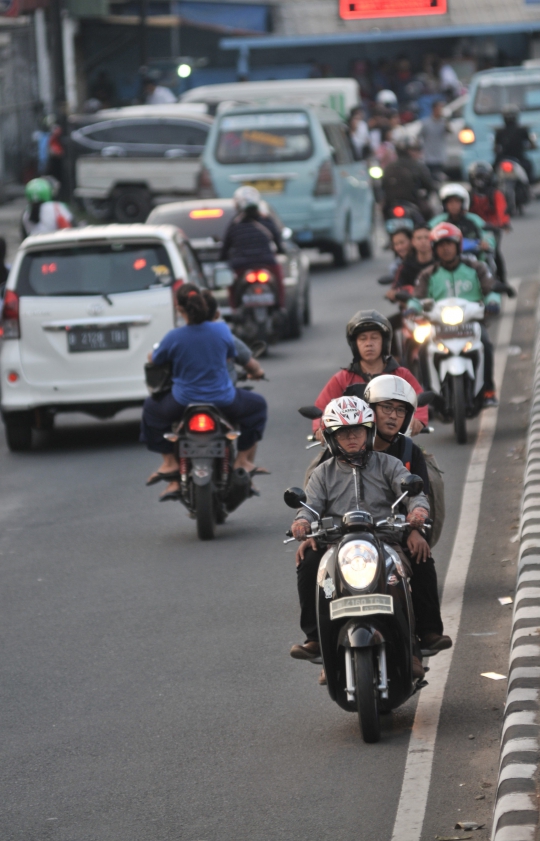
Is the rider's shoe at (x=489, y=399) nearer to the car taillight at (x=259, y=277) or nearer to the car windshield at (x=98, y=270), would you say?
the car windshield at (x=98, y=270)

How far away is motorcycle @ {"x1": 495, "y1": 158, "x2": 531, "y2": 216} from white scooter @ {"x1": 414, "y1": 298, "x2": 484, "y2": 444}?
51.0 feet

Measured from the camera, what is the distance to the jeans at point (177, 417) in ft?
34.2

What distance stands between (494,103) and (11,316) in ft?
67.5

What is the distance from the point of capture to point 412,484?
6.56 metres

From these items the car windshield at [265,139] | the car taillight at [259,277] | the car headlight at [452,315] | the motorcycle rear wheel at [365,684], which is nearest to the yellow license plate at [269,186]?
the car windshield at [265,139]

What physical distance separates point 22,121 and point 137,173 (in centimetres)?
847

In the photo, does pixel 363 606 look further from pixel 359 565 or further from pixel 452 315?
pixel 452 315

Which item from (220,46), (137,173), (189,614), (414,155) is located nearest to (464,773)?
(189,614)

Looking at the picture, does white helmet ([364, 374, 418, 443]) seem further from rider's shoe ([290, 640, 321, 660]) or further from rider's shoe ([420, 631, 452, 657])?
rider's shoe ([290, 640, 321, 660])

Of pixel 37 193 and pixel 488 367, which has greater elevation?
pixel 37 193

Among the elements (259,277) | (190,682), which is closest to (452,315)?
(259,277)

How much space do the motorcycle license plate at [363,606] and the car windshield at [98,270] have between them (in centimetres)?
742

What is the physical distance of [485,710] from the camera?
6.79 m

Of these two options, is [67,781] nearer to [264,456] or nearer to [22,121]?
[264,456]
